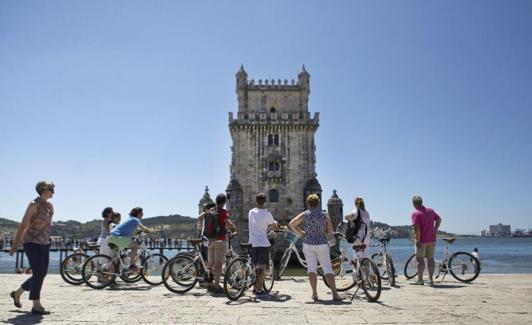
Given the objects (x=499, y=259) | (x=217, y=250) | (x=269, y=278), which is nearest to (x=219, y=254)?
(x=217, y=250)

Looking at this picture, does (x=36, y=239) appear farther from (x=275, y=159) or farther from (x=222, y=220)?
(x=275, y=159)

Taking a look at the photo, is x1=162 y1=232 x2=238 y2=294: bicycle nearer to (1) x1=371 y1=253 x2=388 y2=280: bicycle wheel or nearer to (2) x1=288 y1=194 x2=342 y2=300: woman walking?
(2) x1=288 y1=194 x2=342 y2=300: woman walking

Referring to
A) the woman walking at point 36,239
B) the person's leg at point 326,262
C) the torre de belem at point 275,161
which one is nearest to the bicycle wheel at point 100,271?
the woman walking at point 36,239

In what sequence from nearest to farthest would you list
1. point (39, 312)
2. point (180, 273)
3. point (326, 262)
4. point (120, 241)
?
1. point (39, 312)
2. point (326, 262)
3. point (180, 273)
4. point (120, 241)

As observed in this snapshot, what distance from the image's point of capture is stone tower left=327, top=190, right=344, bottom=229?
46.6 metres

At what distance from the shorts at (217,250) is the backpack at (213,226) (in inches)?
6.5

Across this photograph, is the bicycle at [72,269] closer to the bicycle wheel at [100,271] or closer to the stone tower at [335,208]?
the bicycle wheel at [100,271]

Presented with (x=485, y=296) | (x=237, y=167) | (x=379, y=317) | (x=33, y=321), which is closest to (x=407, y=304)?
(x=379, y=317)

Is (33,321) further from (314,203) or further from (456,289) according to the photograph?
(456,289)

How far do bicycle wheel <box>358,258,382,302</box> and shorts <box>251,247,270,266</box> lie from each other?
6.55ft

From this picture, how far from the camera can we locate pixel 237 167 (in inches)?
1821

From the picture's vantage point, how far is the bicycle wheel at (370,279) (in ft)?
26.6

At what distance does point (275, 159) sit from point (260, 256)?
1451 inches

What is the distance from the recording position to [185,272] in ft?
31.3
